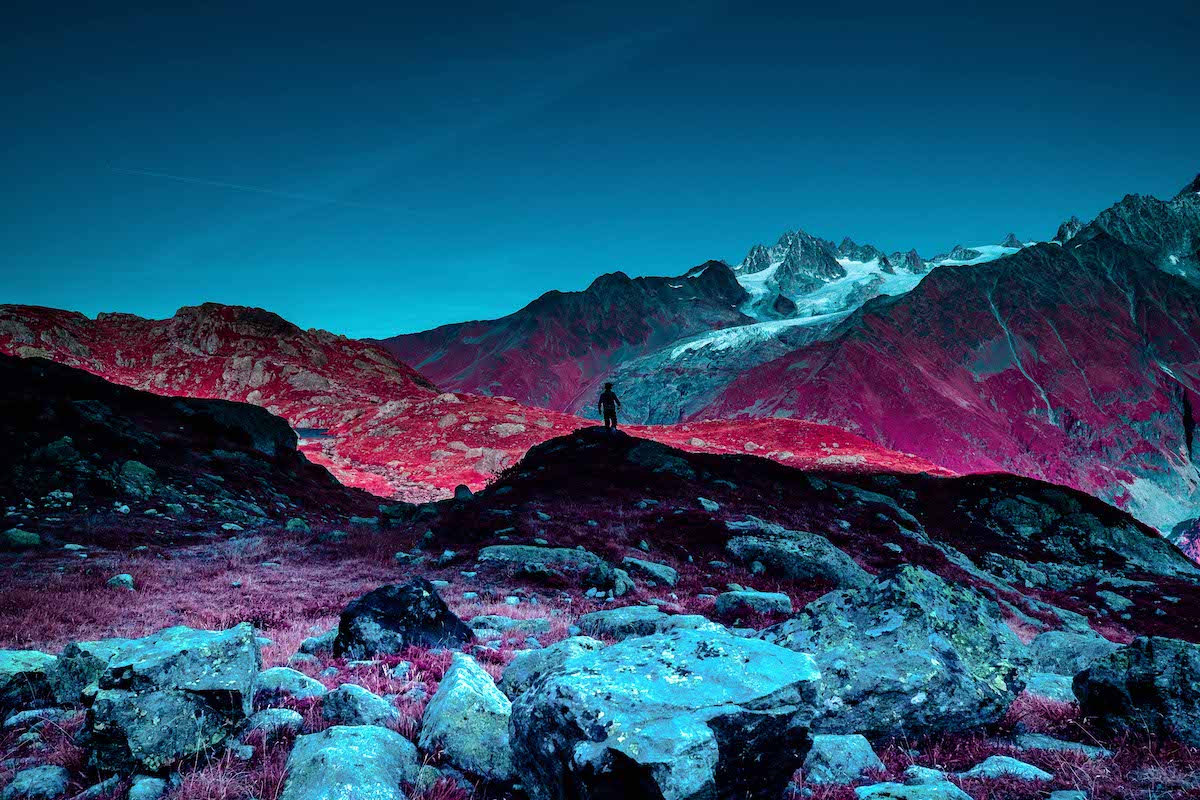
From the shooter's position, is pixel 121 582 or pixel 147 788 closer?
pixel 147 788

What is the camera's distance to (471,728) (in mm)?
4887

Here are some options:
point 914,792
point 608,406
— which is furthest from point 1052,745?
point 608,406

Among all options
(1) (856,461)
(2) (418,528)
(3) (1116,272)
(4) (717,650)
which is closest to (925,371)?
(3) (1116,272)

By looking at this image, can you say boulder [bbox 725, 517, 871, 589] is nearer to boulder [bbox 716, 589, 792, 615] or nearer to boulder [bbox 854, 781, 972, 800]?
boulder [bbox 716, 589, 792, 615]

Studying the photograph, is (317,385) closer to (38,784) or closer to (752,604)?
(752,604)

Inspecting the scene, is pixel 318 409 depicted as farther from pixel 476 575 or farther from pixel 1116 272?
pixel 1116 272

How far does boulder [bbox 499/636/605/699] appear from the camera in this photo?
635cm

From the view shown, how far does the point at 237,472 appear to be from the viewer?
89.6ft

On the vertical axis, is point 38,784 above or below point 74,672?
below

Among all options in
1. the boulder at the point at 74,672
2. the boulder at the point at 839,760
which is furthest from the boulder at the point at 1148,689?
the boulder at the point at 74,672

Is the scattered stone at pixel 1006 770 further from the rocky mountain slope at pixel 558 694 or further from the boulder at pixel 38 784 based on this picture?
the boulder at pixel 38 784

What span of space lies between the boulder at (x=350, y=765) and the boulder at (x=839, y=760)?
330 centimetres

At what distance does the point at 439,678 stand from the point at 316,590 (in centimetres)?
746

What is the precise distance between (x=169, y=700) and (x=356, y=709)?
147cm
